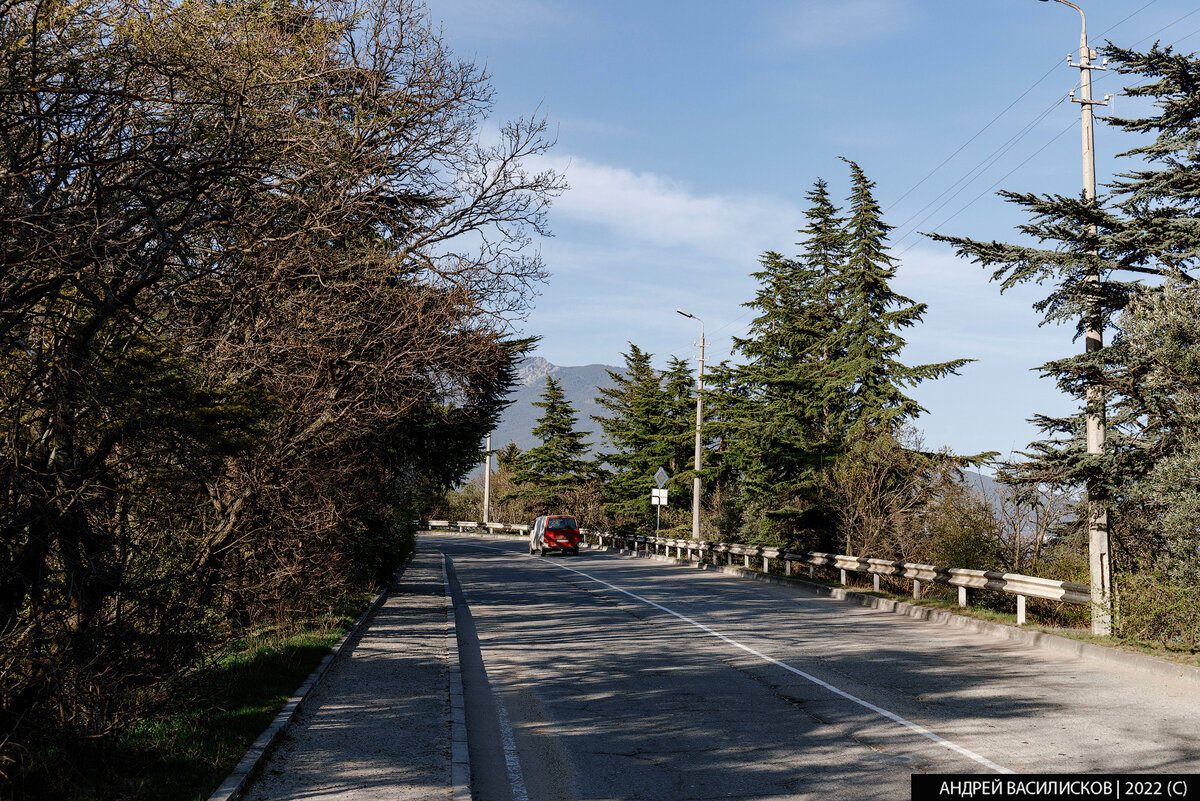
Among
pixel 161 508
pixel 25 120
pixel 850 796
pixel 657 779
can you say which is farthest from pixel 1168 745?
pixel 25 120

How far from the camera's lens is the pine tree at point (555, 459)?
7450 cm

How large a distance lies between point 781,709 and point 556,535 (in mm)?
35304

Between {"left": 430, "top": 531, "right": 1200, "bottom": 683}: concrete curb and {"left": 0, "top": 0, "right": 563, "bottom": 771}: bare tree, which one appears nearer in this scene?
{"left": 0, "top": 0, "right": 563, "bottom": 771}: bare tree

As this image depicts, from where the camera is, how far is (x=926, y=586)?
72.4 ft

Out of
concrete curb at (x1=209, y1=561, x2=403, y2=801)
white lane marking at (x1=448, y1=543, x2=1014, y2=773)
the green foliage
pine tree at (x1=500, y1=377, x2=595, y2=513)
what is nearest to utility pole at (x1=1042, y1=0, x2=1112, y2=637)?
the green foliage

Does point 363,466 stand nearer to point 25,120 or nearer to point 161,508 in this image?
point 161,508

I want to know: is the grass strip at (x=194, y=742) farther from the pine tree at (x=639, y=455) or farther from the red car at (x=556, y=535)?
the pine tree at (x=639, y=455)

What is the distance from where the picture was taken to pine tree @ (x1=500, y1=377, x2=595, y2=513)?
74.5 meters

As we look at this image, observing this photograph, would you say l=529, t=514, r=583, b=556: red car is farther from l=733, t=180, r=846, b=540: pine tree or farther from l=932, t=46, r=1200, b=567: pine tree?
l=932, t=46, r=1200, b=567: pine tree

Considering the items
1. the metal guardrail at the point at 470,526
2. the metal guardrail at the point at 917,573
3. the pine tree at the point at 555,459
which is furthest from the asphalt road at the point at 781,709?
the metal guardrail at the point at 470,526

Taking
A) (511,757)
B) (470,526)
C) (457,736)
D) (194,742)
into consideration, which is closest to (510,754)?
(511,757)

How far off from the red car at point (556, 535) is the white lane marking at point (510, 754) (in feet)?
111

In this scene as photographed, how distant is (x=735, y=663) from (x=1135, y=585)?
6349mm

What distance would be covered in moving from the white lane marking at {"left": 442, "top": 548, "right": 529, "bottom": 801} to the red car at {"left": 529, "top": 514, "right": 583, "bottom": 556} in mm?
33803
